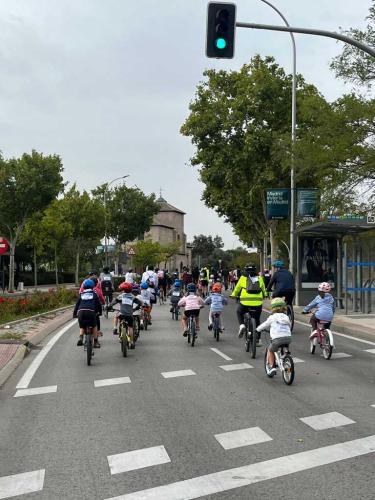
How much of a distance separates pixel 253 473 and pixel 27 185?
38771mm

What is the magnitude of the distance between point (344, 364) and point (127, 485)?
742 centimetres

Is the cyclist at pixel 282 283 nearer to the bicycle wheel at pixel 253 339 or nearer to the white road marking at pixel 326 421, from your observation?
the bicycle wheel at pixel 253 339

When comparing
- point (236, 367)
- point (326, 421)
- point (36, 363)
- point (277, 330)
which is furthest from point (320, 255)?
point (326, 421)

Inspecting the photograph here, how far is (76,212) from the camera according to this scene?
54.0m

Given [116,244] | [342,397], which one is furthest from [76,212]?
[342,397]

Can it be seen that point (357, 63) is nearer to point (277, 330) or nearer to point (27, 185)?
point (277, 330)

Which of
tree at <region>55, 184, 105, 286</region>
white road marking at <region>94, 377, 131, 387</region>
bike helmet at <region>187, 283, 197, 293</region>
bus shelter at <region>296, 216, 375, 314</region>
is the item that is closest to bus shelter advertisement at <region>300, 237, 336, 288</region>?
bus shelter at <region>296, 216, 375, 314</region>

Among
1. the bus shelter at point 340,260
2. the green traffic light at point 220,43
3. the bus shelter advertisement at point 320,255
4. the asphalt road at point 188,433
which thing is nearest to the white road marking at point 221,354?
the asphalt road at point 188,433

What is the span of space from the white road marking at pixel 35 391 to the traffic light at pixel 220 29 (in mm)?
6064

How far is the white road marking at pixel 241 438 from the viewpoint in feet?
20.2

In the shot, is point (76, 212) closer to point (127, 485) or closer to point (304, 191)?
point (304, 191)

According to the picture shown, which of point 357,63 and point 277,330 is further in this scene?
point 357,63

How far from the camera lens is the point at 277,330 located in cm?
976

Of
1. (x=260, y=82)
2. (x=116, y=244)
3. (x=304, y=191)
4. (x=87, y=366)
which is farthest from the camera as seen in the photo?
(x=116, y=244)
